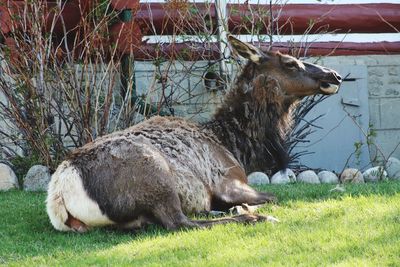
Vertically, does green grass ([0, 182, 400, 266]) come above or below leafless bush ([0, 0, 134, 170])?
below

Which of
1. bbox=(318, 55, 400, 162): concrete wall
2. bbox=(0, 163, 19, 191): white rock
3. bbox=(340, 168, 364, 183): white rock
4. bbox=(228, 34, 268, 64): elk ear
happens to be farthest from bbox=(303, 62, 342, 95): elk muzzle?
bbox=(318, 55, 400, 162): concrete wall

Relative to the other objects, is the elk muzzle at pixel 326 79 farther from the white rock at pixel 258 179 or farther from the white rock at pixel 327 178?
the white rock at pixel 327 178

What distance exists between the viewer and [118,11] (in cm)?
1090

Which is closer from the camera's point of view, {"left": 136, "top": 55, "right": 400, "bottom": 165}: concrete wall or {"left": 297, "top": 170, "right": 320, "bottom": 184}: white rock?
{"left": 297, "top": 170, "right": 320, "bottom": 184}: white rock

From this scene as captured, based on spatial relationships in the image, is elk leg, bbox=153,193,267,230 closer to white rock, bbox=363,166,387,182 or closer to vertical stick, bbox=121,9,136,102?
white rock, bbox=363,166,387,182

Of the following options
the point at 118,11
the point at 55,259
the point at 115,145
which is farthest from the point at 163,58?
the point at 55,259

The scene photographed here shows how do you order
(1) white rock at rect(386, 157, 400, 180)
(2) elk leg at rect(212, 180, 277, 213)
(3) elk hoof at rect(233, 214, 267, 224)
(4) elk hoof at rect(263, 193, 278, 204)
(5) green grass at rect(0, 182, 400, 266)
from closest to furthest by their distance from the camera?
(5) green grass at rect(0, 182, 400, 266) < (3) elk hoof at rect(233, 214, 267, 224) < (2) elk leg at rect(212, 180, 277, 213) < (4) elk hoof at rect(263, 193, 278, 204) < (1) white rock at rect(386, 157, 400, 180)

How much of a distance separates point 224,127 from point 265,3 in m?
4.71

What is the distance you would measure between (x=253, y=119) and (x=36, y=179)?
2.68 meters

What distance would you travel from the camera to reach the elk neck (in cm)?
805

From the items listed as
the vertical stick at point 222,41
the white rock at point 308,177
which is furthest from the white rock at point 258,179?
the vertical stick at point 222,41

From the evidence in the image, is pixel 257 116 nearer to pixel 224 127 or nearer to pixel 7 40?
pixel 224 127

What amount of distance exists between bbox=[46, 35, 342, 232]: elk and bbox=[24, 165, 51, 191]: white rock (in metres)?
2.15

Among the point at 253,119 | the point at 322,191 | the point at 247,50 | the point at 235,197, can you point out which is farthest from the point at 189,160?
the point at 322,191
